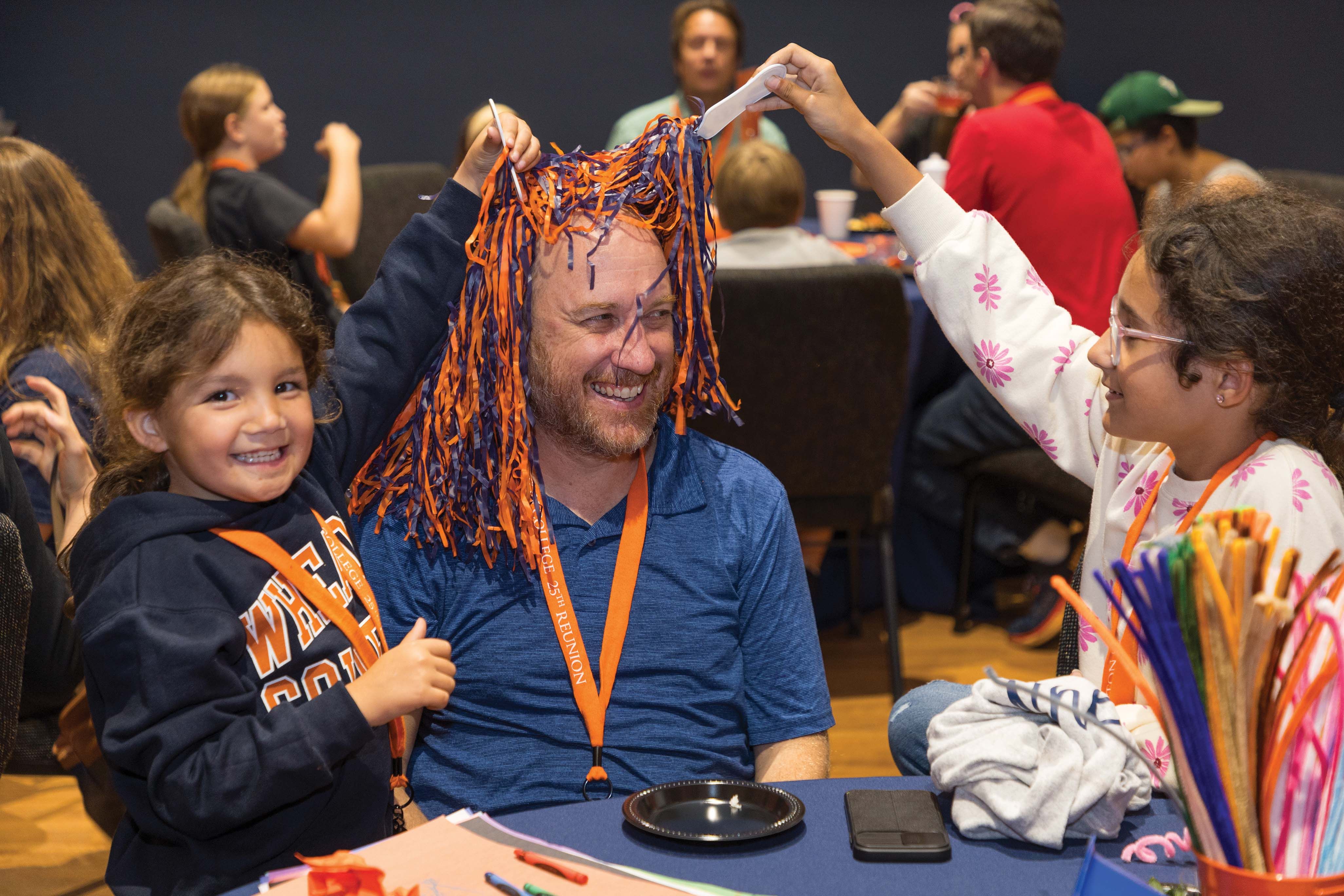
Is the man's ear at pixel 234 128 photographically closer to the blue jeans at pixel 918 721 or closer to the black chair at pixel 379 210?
the black chair at pixel 379 210

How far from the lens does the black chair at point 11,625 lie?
154 cm

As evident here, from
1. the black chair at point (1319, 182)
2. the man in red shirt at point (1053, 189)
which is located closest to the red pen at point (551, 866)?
the man in red shirt at point (1053, 189)

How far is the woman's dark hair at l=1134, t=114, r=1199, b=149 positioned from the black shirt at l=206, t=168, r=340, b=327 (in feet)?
10.2

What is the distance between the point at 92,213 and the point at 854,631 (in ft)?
7.94

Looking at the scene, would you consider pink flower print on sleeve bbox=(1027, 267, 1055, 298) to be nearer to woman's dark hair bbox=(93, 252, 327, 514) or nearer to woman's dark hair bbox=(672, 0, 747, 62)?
woman's dark hair bbox=(93, 252, 327, 514)

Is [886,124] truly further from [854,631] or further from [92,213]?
[92,213]

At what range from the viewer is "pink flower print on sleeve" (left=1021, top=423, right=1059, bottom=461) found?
62.2 inches

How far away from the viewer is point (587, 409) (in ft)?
4.92

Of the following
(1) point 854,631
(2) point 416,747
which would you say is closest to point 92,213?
(2) point 416,747

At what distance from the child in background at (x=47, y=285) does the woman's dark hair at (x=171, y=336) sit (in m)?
0.70

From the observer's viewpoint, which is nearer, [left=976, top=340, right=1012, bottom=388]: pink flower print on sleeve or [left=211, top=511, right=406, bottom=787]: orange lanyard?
[left=211, top=511, right=406, bottom=787]: orange lanyard

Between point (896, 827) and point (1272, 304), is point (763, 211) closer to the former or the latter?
point (1272, 304)

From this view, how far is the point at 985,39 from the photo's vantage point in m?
3.56

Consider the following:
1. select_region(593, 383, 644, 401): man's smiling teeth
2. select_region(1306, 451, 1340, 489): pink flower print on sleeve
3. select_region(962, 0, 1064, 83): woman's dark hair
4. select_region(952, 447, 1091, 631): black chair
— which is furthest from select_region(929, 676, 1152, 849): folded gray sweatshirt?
select_region(962, 0, 1064, 83): woman's dark hair
